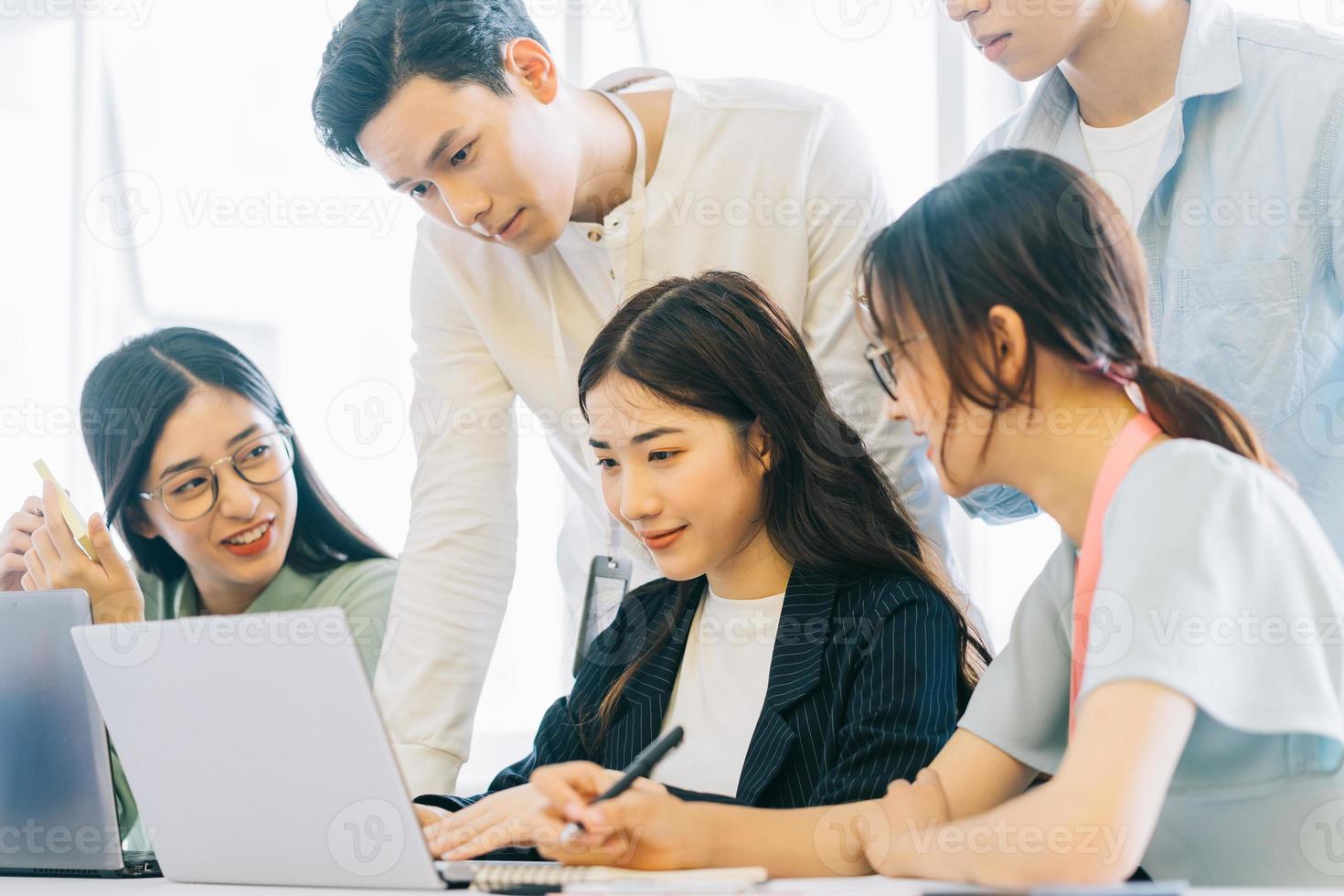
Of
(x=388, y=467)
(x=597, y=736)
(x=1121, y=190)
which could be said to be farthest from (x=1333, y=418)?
(x=388, y=467)

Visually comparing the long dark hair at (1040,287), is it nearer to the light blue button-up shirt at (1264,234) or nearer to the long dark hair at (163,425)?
the light blue button-up shirt at (1264,234)

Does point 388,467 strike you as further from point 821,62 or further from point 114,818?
point 114,818

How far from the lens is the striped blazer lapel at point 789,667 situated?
48.9 inches

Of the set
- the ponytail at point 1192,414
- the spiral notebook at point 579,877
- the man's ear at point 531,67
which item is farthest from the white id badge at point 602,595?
the ponytail at point 1192,414

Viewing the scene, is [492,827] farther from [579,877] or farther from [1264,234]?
[1264,234]

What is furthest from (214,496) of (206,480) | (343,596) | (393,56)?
(393,56)

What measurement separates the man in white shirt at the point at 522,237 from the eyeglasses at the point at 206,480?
0.26 metres

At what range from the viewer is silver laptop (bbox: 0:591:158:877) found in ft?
3.59

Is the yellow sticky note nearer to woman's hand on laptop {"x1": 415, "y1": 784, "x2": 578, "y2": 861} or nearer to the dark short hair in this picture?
the dark short hair

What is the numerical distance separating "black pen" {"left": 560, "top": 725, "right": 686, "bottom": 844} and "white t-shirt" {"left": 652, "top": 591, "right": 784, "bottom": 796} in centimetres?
38

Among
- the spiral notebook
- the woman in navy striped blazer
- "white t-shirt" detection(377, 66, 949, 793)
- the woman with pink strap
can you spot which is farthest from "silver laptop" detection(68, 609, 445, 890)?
"white t-shirt" detection(377, 66, 949, 793)

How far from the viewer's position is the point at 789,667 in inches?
50.9

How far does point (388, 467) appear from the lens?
2.83 m

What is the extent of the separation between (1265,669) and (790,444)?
0.67 meters
